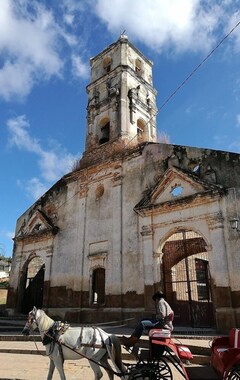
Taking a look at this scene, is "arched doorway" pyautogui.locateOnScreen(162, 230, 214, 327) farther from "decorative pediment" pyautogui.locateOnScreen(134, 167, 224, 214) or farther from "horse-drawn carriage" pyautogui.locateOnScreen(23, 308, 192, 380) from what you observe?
"horse-drawn carriage" pyautogui.locateOnScreen(23, 308, 192, 380)

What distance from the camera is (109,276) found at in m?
14.9

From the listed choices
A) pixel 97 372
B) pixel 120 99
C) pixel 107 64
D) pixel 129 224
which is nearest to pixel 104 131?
pixel 120 99

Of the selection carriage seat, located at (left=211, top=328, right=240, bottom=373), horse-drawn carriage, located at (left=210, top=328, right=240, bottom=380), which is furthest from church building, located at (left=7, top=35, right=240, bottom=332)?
horse-drawn carriage, located at (left=210, top=328, right=240, bottom=380)

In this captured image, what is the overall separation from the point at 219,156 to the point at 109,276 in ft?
24.2

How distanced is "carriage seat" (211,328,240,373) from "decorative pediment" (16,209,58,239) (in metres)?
13.4

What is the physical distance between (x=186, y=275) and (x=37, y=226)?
9.68 metres

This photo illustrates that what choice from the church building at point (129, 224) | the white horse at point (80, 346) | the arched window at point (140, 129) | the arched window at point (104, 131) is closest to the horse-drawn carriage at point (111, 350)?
the white horse at point (80, 346)

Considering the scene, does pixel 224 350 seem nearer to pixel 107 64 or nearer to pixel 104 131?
pixel 104 131

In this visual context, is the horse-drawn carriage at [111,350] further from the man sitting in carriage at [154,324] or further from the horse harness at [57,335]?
the man sitting in carriage at [154,324]

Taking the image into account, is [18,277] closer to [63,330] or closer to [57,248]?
[57,248]

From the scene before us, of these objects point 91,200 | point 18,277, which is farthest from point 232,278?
point 18,277

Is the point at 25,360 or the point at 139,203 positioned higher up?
the point at 139,203

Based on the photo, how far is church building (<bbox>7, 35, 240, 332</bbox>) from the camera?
12.3 metres

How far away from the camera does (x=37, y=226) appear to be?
20.0 metres
